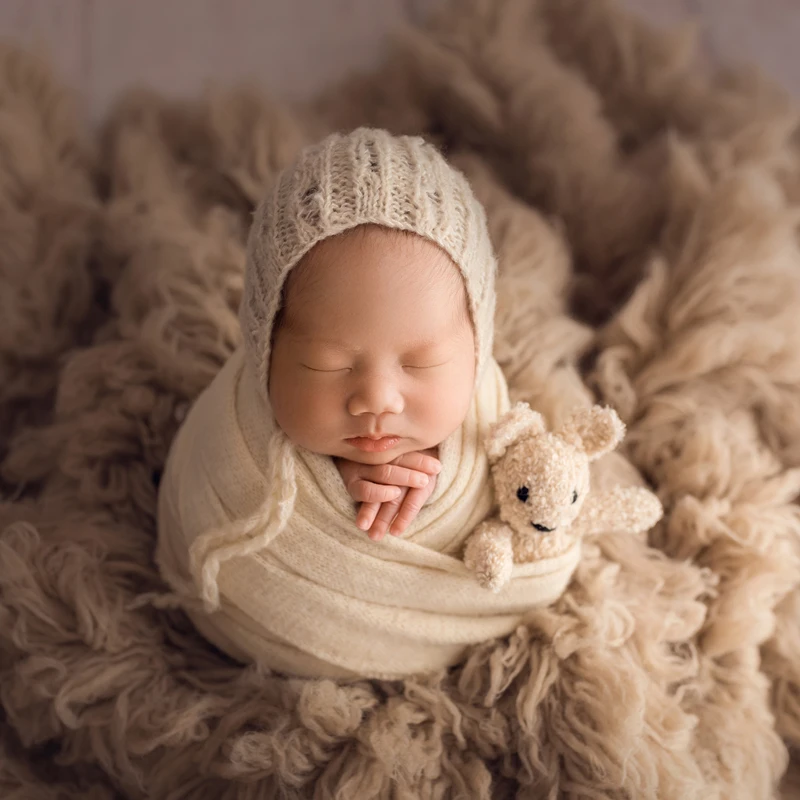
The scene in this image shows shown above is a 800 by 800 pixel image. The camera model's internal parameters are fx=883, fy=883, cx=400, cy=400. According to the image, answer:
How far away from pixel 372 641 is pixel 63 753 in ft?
1.22

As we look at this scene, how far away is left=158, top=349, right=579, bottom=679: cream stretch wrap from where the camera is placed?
0.85 meters

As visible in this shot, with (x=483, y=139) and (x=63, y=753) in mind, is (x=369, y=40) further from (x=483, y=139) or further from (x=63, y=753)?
(x=63, y=753)

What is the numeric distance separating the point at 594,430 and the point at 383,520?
22 centimetres

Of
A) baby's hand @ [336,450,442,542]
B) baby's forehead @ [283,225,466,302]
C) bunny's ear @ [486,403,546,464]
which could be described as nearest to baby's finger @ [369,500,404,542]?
baby's hand @ [336,450,442,542]

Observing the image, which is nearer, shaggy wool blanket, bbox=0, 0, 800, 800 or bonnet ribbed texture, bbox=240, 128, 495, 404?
bonnet ribbed texture, bbox=240, 128, 495, 404

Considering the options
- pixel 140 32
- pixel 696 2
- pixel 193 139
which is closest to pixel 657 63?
pixel 696 2

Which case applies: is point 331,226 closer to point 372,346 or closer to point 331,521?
point 372,346

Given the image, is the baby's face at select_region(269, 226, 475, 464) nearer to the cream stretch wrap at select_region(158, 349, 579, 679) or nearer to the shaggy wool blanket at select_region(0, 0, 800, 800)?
the cream stretch wrap at select_region(158, 349, 579, 679)

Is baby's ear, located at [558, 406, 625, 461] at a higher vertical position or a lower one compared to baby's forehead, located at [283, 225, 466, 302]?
lower

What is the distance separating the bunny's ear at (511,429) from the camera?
834 mm

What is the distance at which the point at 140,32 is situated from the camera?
1.52 m

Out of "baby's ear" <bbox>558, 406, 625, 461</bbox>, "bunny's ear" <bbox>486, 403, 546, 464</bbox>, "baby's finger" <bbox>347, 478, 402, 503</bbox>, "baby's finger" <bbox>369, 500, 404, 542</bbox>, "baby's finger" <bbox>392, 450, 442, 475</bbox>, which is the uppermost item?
"baby's ear" <bbox>558, 406, 625, 461</bbox>

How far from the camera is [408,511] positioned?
32.7 inches

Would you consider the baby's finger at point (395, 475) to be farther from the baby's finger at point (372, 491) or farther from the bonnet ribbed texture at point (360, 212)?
the bonnet ribbed texture at point (360, 212)
